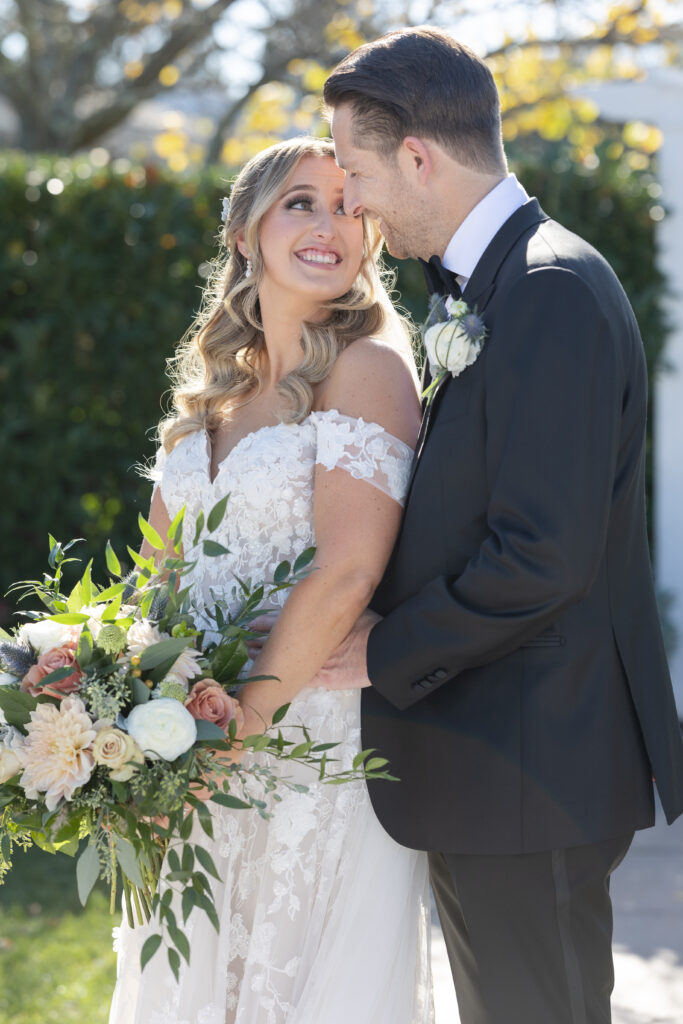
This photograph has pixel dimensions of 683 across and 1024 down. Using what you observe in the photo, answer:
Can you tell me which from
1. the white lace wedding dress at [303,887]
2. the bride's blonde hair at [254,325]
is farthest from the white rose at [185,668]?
the bride's blonde hair at [254,325]

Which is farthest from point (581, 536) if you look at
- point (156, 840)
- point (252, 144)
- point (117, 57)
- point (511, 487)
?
point (117, 57)

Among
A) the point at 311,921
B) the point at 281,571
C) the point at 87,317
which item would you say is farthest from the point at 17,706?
the point at 87,317

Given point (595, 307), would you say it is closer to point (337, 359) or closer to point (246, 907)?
point (337, 359)

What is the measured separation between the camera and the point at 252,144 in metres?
11.6

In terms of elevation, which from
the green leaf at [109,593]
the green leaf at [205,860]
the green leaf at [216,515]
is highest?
the green leaf at [216,515]

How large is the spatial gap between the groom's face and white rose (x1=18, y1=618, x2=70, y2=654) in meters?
1.06

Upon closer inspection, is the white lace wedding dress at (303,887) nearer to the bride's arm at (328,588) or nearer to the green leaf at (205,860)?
the bride's arm at (328,588)

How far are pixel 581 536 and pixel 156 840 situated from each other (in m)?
1.03

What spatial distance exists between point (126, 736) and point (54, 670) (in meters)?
0.21

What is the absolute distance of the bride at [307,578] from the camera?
102 inches

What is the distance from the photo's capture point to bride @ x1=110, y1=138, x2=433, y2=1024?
2586 mm

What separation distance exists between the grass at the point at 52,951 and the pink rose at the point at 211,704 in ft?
6.98

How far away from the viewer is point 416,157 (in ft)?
7.89

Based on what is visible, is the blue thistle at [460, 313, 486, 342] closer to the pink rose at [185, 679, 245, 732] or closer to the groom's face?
the groom's face
